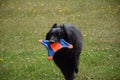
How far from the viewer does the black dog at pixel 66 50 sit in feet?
21.0

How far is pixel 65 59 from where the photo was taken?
6750 mm

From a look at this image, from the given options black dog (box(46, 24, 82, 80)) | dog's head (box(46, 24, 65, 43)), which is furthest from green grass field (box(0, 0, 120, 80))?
dog's head (box(46, 24, 65, 43))

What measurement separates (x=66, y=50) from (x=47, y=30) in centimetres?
777

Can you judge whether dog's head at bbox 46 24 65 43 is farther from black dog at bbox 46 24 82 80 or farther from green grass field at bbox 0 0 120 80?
green grass field at bbox 0 0 120 80

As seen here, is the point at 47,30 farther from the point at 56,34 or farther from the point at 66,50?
the point at 56,34

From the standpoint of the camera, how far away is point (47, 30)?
1430 cm

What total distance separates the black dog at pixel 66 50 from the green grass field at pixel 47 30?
67 centimetres

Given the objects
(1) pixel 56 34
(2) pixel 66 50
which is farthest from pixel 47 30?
(1) pixel 56 34

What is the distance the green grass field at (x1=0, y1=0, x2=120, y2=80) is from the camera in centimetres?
810

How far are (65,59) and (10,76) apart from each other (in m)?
2.01

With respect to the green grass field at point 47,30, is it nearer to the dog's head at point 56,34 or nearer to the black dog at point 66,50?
the black dog at point 66,50

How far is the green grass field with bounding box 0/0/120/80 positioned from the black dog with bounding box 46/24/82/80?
0.67 meters

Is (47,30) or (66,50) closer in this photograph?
(66,50)

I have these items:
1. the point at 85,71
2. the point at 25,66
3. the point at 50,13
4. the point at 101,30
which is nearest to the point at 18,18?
the point at 50,13
